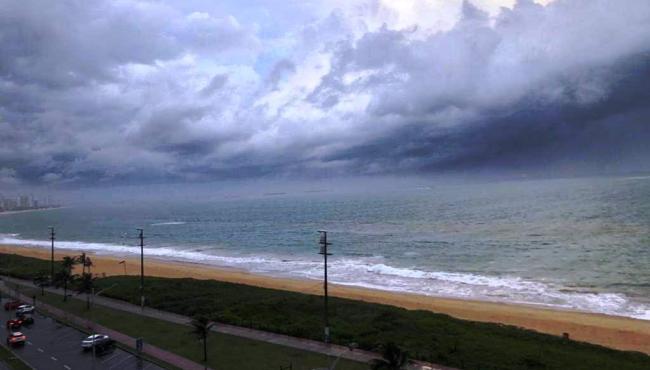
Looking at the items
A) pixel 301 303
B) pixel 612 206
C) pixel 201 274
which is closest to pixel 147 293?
pixel 301 303

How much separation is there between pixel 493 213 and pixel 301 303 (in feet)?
360

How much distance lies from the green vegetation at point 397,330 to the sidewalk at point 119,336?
169 centimetres

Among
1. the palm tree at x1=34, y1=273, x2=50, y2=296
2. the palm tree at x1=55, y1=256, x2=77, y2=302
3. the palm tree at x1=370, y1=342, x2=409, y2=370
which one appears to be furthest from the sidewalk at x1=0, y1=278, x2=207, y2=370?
the palm tree at x1=370, y1=342, x2=409, y2=370

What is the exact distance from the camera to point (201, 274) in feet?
233

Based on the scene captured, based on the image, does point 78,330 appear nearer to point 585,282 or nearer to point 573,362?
point 573,362

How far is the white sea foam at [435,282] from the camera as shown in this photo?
47.6 metres

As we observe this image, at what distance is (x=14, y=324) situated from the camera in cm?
3944

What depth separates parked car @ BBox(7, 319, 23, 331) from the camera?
3912 centimetres

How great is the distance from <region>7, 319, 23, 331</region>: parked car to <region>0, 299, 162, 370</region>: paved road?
423 millimetres

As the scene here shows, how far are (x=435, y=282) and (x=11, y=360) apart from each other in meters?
44.3

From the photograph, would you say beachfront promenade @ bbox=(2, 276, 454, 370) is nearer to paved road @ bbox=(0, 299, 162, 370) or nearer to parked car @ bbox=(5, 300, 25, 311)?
paved road @ bbox=(0, 299, 162, 370)

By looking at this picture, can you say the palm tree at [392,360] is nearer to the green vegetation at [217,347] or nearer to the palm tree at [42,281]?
the green vegetation at [217,347]

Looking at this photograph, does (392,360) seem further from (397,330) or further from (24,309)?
(24,309)

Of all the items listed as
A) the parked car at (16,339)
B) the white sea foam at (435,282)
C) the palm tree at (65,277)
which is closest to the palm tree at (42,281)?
the palm tree at (65,277)
